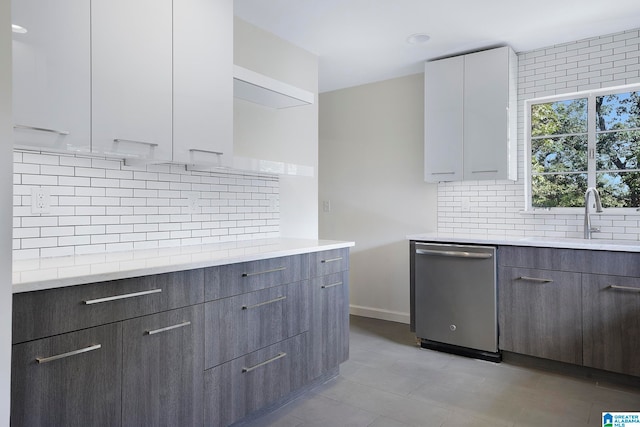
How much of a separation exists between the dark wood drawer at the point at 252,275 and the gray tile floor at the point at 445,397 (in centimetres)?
78

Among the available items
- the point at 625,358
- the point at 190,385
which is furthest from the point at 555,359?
the point at 190,385

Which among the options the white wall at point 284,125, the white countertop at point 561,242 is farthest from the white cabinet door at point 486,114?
the white wall at point 284,125

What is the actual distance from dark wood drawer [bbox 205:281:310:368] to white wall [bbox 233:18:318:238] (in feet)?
3.34

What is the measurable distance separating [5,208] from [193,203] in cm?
162

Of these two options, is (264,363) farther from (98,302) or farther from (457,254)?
(457,254)

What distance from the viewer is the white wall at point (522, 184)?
3.26 meters

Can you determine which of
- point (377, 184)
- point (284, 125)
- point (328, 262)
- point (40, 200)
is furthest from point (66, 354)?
point (377, 184)

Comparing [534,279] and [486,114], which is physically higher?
[486,114]

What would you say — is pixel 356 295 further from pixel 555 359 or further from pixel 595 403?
pixel 595 403

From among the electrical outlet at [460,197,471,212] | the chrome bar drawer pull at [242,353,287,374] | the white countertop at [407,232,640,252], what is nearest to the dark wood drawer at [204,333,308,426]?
the chrome bar drawer pull at [242,353,287,374]

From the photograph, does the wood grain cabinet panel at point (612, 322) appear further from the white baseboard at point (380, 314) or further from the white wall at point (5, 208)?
the white wall at point (5, 208)

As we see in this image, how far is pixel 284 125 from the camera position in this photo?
3434 millimetres

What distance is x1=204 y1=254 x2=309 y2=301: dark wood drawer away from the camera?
1982 mm

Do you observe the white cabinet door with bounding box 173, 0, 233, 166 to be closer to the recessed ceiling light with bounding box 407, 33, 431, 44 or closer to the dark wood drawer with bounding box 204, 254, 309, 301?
the dark wood drawer with bounding box 204, 254, 309, 301
